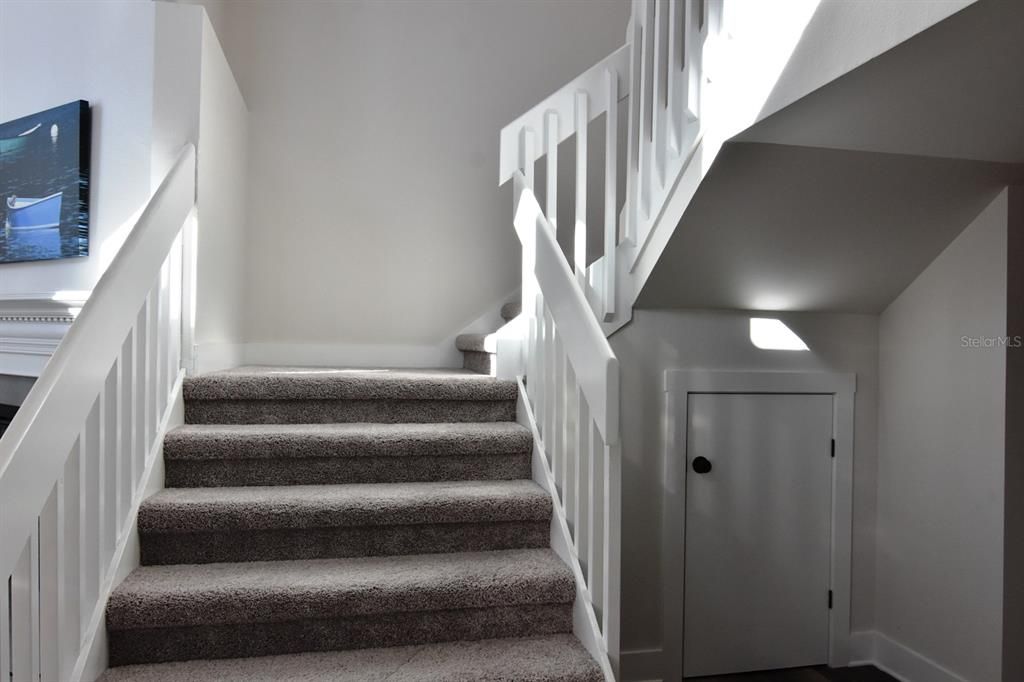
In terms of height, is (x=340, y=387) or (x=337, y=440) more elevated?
(x=340, y=387)

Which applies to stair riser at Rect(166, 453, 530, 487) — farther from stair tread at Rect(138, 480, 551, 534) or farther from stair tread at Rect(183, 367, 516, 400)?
stair tread at Rect(183, 367, 516, 400)

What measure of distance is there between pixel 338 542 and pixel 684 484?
1363 millimetres

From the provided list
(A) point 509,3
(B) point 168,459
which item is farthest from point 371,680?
(A) point 509,3

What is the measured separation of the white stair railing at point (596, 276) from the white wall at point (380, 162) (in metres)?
0.92

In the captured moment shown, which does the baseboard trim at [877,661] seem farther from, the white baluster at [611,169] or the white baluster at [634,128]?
the white baluster at [634,128]

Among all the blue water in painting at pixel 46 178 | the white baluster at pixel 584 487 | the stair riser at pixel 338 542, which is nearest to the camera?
the white baluster at pixel 584 487

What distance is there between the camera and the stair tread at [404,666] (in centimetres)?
157

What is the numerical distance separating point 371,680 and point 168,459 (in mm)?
972

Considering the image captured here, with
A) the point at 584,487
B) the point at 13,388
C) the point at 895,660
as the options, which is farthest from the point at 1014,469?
the point at 13,388

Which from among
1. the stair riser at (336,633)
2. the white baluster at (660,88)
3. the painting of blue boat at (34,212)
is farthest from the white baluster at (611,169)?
the painting of blue boat at (34,212)

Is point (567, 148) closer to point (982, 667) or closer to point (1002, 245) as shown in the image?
point (1002, 245)

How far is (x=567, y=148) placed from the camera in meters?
3.54

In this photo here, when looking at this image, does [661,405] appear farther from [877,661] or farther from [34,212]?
[34,212]

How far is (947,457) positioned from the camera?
245cm
